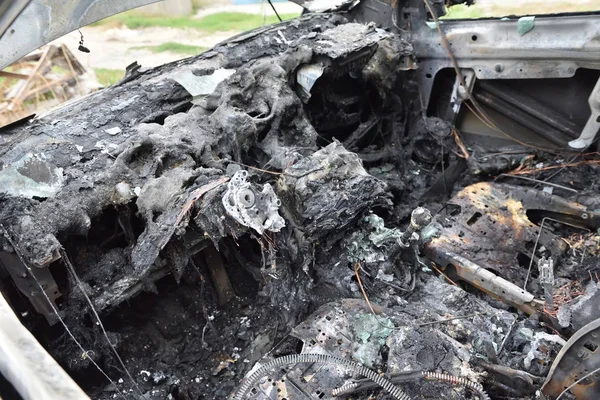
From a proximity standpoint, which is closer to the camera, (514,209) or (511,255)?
(511,255)

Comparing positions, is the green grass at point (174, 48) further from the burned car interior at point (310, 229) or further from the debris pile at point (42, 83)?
the burned car interior at point (310, 229)

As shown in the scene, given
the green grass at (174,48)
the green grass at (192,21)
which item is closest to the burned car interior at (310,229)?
→ the green grass at (174,48)

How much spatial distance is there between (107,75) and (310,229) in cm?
755

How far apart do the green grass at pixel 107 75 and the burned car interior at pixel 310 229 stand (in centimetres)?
537

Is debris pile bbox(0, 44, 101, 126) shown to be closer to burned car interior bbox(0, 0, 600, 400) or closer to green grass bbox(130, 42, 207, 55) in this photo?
green grass bbox(130, 42, 207, 55)

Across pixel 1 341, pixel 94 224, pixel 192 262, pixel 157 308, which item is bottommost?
pixel 157 308

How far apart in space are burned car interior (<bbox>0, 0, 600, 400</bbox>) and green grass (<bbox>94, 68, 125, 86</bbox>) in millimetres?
5368

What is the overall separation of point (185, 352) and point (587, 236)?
8.66 ft

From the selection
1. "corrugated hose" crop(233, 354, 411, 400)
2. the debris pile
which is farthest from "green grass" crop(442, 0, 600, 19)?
the debris pile

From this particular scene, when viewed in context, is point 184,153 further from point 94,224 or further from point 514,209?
point 514,209

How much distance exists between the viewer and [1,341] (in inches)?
49.9

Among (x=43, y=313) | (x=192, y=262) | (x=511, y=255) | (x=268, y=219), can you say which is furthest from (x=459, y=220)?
(x=43, y=313)

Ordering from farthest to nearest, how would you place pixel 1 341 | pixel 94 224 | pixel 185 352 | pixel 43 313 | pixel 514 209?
pixel 514 209 < pixel 185 352 < pixel 94 224 < pixel 43 313 < pixel 1 341

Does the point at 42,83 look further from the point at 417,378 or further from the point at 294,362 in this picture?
the point at 417,378
